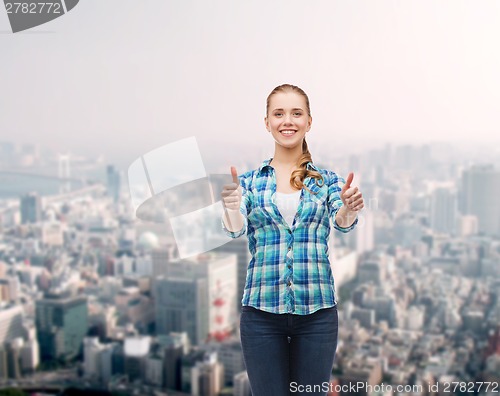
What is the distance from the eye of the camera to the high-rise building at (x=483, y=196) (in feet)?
20.2

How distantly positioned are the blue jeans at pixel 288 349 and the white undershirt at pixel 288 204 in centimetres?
11

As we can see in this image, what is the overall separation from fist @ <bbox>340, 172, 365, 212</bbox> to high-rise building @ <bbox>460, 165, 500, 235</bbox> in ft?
19.1

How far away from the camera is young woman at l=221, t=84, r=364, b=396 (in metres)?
0.71

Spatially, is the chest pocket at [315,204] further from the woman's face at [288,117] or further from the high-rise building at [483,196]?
the high-rise building at [483,196]

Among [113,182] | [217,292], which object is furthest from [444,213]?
[113,182]

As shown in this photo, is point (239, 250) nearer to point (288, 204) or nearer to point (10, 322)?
point (10, 322)

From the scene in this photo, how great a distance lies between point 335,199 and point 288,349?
6.8 inches

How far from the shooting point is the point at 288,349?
740 mm

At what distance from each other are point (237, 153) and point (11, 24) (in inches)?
73.1

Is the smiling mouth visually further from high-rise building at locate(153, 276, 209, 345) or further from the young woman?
high-rise building at locate(153, 276, 209, 345)

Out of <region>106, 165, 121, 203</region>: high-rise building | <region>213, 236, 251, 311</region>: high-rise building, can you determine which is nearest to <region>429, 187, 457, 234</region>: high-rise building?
<region>213, 236, 251, 311</region>: high-rise building

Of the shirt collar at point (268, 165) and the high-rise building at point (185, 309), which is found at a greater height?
the shirt collar at point (268, 165)

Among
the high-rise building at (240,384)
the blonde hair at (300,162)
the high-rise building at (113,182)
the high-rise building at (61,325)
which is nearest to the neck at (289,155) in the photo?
the blonde hair at (300,162)

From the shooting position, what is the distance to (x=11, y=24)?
→ 1996 millimetres
